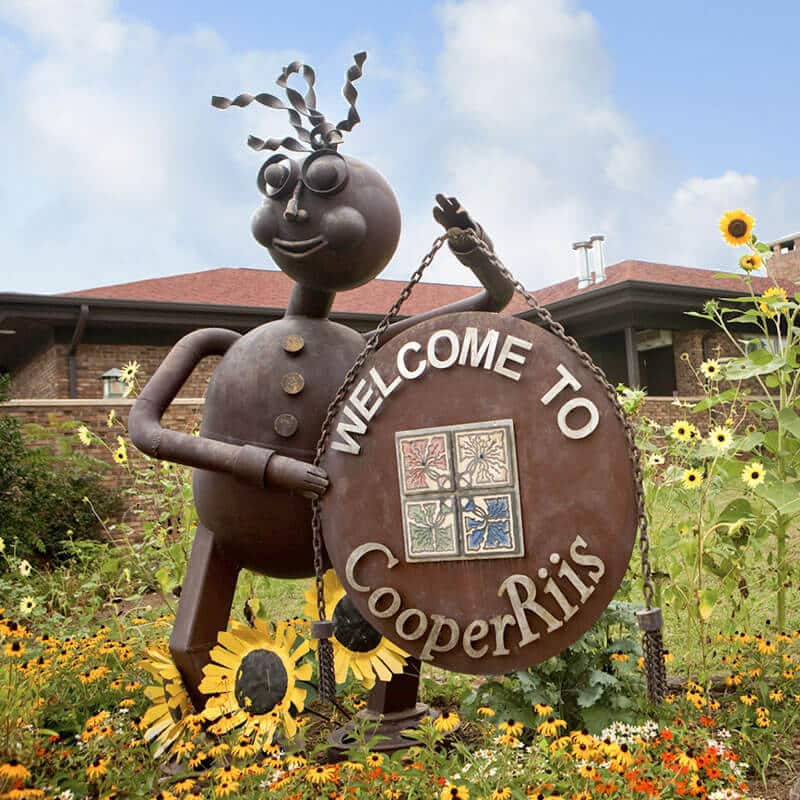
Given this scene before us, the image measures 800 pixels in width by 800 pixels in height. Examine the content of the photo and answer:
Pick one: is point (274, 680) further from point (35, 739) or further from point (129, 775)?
point (35, 739)

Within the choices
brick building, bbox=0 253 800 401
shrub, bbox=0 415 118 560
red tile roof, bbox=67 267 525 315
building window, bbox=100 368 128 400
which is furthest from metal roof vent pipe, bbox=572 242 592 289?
shrub, bbox=0 415 118 560

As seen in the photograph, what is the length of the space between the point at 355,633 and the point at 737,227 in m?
2.49

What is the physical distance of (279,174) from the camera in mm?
2857

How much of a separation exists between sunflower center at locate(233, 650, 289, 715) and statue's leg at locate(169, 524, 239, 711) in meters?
0.16

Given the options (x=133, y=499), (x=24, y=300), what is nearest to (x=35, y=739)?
(x=133, y=499)

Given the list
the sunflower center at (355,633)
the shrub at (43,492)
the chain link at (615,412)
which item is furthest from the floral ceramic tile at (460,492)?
the shrub at (43,492)

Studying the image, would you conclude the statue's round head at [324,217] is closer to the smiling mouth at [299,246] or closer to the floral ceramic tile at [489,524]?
the smiling mouth at [299,246]

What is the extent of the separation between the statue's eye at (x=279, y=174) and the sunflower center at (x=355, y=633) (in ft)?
4.77

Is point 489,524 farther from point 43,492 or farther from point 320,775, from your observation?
point 43,492

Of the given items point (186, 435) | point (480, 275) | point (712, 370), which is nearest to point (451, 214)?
point (480, 275)

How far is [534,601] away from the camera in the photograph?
7.29ft

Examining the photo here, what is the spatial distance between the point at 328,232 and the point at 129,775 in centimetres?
184

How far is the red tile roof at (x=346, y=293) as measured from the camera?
49.4 feet

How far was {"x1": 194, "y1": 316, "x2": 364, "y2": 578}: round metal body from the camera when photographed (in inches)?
110
